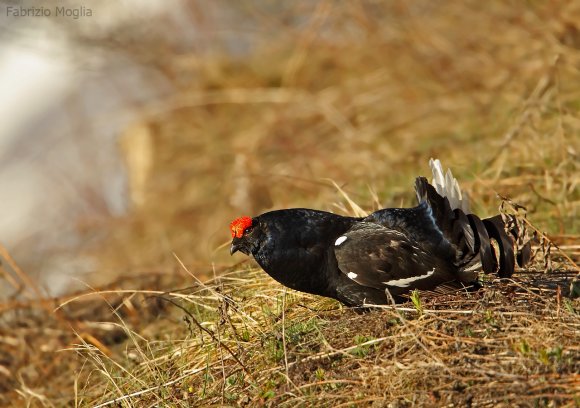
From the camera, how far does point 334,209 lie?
18.9 feet

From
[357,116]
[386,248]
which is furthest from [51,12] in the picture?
[386,248]

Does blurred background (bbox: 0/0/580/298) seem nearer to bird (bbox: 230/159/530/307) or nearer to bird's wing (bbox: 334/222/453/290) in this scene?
bird (bbox: 230/159/530/307)

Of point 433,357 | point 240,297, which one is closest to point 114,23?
point 240,297

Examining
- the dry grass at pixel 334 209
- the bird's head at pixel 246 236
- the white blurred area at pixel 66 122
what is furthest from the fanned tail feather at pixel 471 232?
the white blurred area at pixel 66 122

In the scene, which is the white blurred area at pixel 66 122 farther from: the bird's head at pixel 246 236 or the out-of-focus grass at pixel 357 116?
the bird's head at pixel 246 236

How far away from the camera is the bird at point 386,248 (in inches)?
154

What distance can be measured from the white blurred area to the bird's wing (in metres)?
4.34

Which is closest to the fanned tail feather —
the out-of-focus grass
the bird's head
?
the bird's head

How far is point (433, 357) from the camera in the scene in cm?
326

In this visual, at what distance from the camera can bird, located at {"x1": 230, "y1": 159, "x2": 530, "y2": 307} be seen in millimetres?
3910

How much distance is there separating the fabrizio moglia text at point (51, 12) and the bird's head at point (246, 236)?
6.79 m

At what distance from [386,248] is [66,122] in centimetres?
1261

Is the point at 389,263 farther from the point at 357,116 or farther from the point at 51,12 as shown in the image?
the point at 51,12

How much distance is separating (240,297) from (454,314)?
4.84 ft
